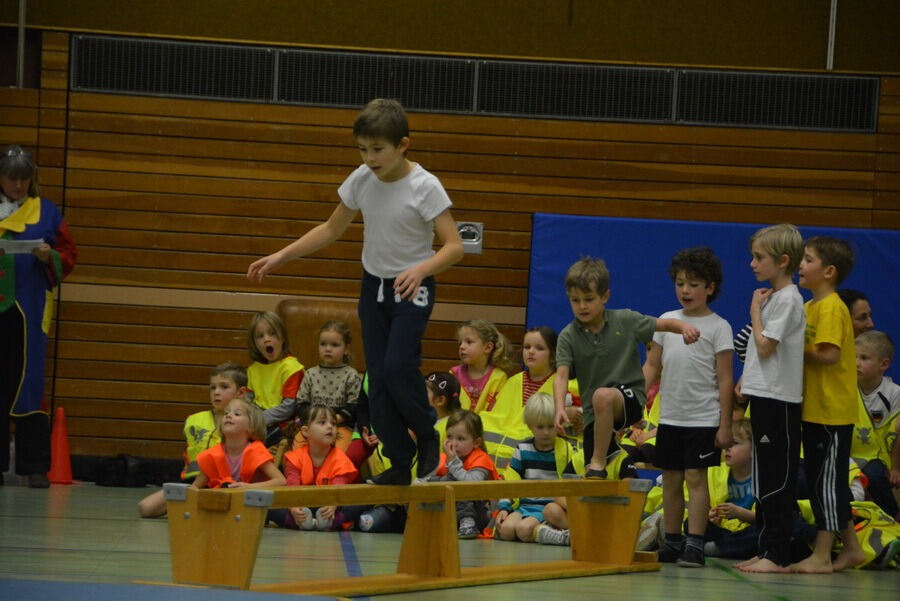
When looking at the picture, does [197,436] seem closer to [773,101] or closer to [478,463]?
[478,463]

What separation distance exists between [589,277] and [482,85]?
375 centimetres

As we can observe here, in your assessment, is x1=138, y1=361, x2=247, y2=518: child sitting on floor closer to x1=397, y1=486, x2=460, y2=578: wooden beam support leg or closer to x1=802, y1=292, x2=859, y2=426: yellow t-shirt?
x1=397, y1=486, x2=460, y2=578: wooden beam support leg

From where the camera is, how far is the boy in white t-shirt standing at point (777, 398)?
577 cm

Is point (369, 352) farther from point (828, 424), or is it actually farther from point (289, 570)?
point (828, 424)

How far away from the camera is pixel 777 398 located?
577cm

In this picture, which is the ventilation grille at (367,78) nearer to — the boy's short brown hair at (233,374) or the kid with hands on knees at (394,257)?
the boy's short brown hair at (233,374)

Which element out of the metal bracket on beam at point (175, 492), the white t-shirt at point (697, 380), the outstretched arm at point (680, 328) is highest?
the outstretched arm at point (680, 328)

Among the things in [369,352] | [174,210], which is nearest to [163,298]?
[174,210]

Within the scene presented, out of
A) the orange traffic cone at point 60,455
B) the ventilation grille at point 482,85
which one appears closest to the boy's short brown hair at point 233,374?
the orange traffic cone at point 60,455

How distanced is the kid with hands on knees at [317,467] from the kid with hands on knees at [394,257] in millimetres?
2207

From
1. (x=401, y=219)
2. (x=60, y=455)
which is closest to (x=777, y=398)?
(x=401, y=219)

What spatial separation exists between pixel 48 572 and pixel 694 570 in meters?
2.88

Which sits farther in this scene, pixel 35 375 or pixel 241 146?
pixel 241 146

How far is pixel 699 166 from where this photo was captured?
359 inches
